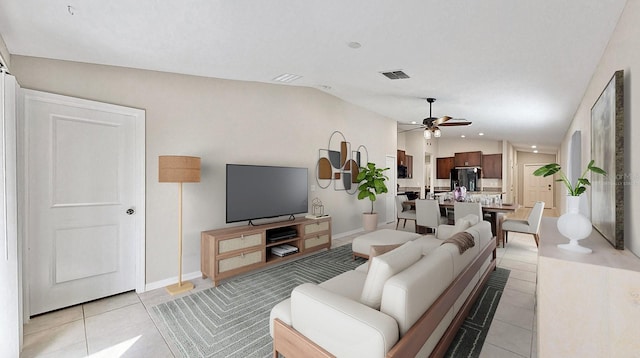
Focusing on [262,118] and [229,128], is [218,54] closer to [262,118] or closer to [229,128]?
[229,128]

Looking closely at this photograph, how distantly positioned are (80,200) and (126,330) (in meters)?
1.42

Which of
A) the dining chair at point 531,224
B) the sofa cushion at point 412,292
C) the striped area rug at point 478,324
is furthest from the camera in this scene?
the dining chair at point 531,224

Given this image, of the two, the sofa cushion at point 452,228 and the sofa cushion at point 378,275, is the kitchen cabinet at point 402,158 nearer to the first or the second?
the sofa cushion at point 452,228

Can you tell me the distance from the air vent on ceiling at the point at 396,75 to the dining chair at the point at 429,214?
2.62 metres

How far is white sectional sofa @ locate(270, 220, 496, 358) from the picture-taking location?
1.35m

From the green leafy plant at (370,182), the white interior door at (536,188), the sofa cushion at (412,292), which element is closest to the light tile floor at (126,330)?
the sofa cushion at (412,292)

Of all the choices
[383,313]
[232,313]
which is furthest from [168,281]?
[383,313]

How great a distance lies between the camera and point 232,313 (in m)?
2.61

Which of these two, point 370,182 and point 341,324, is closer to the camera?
point 341,324

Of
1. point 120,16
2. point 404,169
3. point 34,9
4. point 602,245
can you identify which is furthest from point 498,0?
point 404,169

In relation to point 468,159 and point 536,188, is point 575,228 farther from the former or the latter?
point 536,188

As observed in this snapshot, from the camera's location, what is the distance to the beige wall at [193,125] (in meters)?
2.83

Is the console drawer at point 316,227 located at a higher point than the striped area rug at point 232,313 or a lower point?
higher

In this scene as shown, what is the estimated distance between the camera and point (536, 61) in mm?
2707
